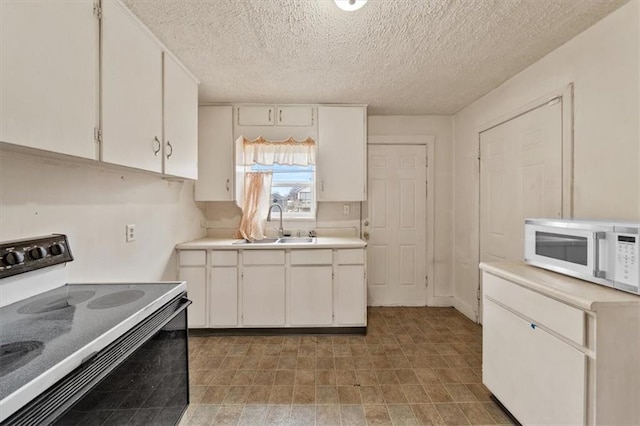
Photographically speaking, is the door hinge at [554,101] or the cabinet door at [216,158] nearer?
the door hinge at [554,101]

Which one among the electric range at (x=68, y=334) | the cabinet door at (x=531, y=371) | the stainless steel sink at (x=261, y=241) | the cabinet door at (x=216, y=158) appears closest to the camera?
the electric range at (x=68, y=334)

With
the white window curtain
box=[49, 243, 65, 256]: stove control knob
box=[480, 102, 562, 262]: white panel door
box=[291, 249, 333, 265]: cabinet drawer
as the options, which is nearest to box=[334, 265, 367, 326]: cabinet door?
box=[291, 249, 333, 265]: cabinet drawer

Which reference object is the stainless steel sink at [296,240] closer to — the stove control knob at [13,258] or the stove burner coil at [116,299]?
the stove burner coil at [116,299]

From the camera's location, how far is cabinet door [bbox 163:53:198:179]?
1.89 meters

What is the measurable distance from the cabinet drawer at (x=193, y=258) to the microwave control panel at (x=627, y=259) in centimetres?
282

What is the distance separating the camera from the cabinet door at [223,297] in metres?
2.63

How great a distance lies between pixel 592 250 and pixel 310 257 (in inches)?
77.8

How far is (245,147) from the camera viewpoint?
298cm


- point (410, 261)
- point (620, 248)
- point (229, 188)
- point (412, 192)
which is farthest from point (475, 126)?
point (229, 188)

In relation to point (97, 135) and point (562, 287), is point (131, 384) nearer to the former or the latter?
point (97, 135)

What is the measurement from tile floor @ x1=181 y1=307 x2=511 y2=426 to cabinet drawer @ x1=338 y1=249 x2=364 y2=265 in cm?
73

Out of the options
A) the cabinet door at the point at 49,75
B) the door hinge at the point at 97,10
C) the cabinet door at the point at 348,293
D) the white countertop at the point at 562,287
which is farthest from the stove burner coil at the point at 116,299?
the white countertop at the point at 562,287

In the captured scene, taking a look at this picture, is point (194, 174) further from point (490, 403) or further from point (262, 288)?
point (490, 403)

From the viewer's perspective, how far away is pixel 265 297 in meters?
2.65
